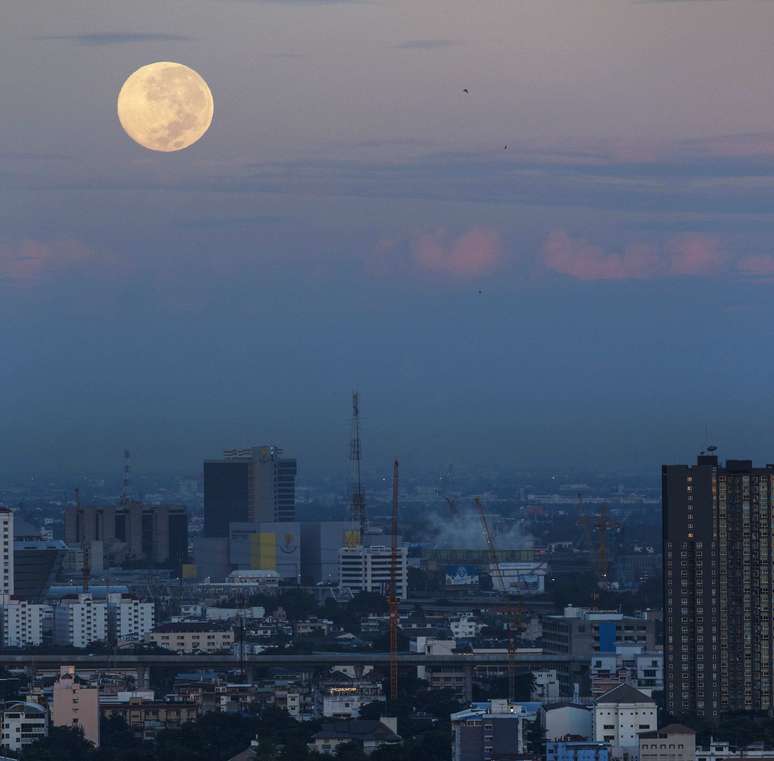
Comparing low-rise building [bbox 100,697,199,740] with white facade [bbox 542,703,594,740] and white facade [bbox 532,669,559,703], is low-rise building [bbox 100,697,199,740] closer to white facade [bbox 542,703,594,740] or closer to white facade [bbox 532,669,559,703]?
white facade [bbox 532,669,559,703]

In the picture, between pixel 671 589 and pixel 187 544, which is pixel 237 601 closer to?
pixel 187 544

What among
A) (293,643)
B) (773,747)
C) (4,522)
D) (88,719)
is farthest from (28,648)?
(773,747)

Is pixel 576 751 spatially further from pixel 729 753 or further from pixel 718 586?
pixel 718 586

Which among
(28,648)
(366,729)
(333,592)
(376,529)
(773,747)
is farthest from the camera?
(376,529)

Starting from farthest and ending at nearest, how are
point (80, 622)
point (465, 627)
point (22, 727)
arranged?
point (80, 622) < point (465, 627) < point (22, 727)

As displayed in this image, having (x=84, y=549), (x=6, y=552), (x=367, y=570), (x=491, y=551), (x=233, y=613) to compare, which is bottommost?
(x=233, y=613)

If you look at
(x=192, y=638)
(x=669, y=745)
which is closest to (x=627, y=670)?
(x=669, y=745)

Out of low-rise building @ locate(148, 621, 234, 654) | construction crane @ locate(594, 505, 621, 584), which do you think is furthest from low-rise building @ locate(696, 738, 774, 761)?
construction crane @ locate(594, 505, 621, 584)
